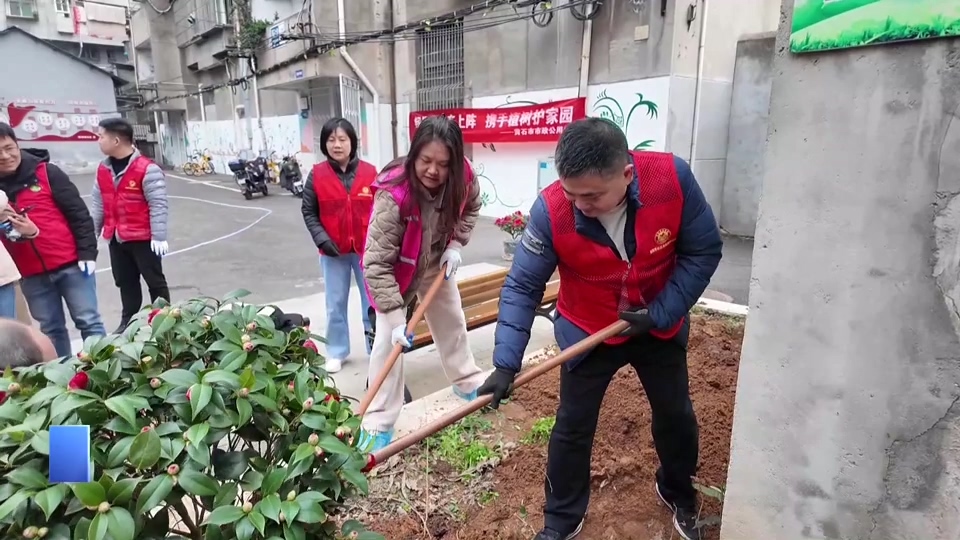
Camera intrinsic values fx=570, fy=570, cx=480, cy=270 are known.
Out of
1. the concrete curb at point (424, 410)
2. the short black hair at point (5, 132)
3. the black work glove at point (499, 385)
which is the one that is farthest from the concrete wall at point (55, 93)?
the black work glove at point (499, 385)

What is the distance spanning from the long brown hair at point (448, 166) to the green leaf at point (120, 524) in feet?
5.72

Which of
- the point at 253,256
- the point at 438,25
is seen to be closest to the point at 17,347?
the point at 253,256

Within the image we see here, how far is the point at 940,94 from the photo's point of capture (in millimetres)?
1296

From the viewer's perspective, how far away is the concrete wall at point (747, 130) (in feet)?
27.1

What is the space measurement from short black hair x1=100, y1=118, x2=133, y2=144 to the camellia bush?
9.52 feet

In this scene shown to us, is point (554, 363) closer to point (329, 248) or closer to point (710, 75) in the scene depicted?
point (329, 248)

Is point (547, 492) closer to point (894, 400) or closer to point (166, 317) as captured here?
point (894, 400)

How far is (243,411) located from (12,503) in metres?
0.38

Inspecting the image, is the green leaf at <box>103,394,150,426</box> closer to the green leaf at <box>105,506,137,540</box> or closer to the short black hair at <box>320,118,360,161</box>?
the green leaf at <box>105,506,137,540</box>

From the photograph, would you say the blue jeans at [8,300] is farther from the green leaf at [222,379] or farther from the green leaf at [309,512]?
the green leaf at [309,512]

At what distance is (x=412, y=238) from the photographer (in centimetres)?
263

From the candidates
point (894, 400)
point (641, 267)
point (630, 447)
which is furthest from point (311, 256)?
point (894, 400)

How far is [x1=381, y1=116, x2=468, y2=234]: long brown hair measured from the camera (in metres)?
2.44

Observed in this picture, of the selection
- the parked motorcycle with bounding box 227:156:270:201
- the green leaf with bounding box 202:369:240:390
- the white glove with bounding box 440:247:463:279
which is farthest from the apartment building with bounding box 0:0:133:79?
the green leaf with bounding box 202:369:240:390
